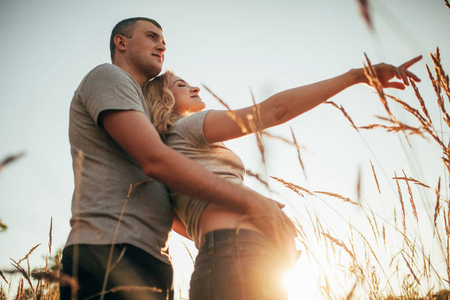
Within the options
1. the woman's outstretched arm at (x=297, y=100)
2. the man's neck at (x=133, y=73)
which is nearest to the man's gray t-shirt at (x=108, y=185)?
the woman's outstretched arm at (x=297, y=100)

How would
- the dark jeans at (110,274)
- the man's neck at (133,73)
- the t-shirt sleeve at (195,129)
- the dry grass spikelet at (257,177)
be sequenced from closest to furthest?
the dry grass spikelet at (257,177) < the dark jeans at (110,274) < the t-shirt sleeve at (195,129) < the man's neck at (133,73)

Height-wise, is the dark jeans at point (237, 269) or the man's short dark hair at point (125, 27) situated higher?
the man's short dark hair at point (125, 27)

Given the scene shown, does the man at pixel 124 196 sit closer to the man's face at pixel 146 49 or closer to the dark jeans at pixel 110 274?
the dark jeans at pixel 110 274

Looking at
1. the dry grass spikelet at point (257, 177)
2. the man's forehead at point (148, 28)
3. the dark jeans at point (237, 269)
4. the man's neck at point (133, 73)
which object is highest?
the man's forehead at point (148, 28)

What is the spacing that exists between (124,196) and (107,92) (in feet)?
1.56

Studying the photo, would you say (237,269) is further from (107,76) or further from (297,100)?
(107,76)

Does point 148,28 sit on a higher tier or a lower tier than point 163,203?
higher

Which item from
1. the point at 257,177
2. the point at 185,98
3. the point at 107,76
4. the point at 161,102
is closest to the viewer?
the point at 257,177

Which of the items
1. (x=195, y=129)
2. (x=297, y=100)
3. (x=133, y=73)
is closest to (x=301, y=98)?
(x=297, y=100)

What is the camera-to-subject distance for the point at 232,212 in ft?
5.15

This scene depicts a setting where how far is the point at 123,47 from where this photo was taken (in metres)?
2.52

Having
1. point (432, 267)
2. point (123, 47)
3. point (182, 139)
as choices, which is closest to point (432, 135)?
point (432, 267)

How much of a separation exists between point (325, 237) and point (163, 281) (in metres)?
0.87

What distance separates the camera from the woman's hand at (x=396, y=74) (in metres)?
1.53
